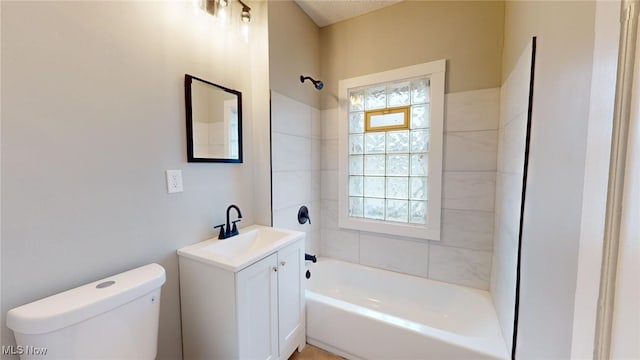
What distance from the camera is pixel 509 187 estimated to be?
1444 millimetres

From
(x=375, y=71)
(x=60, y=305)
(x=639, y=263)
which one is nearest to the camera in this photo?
(x=639, y=263)

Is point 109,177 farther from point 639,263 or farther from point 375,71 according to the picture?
point 375,71

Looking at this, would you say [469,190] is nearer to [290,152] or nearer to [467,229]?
[467,229]

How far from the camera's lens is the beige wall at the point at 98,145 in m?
0.87

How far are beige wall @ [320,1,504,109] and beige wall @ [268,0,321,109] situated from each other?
0.48 feet

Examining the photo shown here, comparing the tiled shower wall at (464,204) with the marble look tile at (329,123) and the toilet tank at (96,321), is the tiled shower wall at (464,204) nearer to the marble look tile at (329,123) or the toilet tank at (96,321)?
the marble look tile at (329,123)

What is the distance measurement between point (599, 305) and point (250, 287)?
127cm

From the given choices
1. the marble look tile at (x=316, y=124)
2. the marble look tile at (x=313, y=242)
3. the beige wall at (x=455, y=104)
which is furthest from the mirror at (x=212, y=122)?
the beige wall at (x=455, y=104)

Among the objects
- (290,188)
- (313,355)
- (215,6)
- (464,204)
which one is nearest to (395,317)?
(313,355)


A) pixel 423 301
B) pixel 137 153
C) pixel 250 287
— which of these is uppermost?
pixel 137 153

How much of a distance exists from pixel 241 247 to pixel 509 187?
172cm

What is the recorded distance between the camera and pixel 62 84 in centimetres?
96

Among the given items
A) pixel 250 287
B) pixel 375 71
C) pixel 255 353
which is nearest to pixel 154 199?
pixel 250 287

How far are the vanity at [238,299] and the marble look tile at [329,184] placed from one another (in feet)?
2.95
